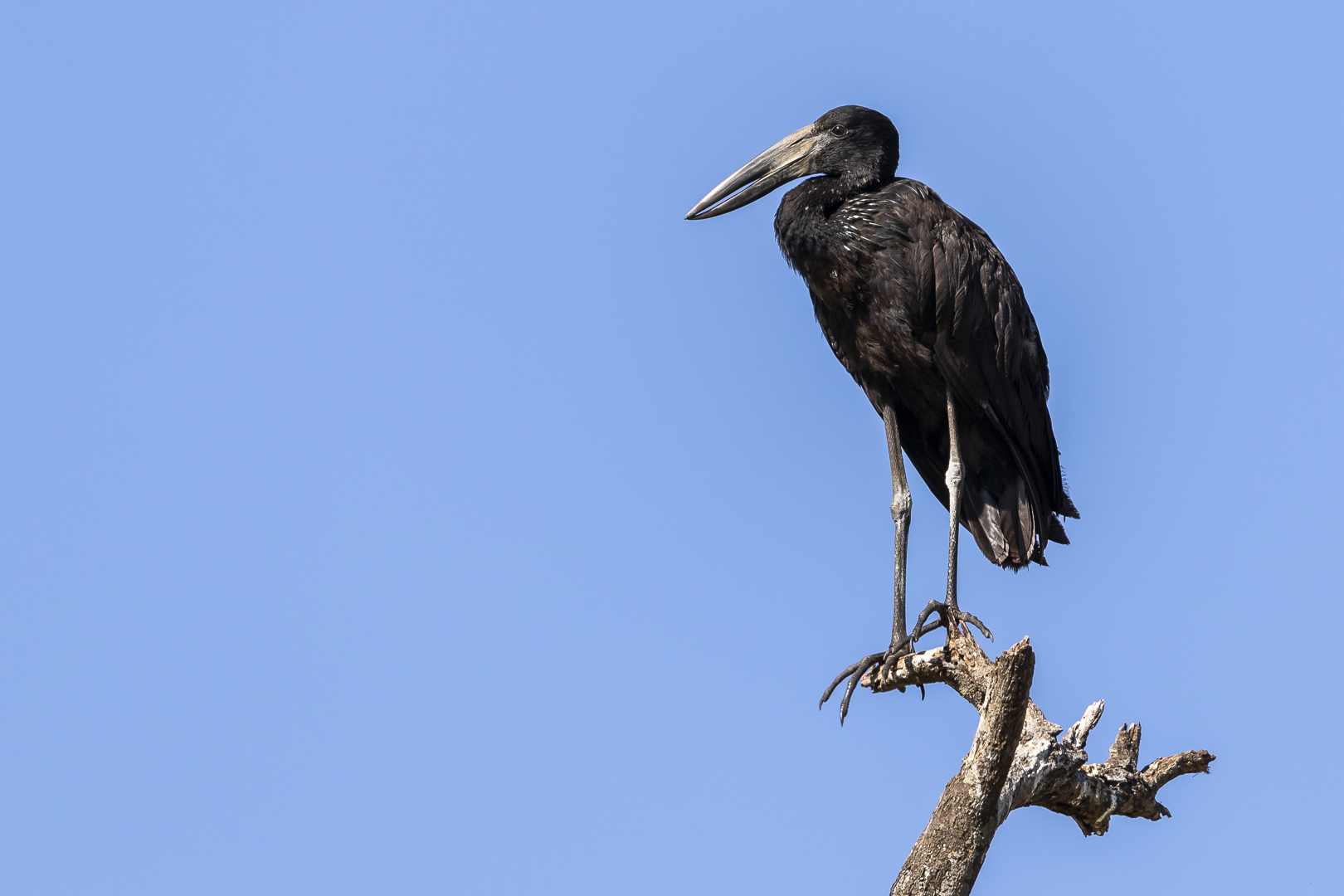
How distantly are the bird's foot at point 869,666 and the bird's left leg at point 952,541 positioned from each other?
0.07 m

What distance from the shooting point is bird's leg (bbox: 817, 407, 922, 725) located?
6922 mm

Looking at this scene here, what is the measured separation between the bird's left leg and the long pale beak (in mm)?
1583

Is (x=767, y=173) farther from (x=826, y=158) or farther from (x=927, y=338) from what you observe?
(x=927, y=338)

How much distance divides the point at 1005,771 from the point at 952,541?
2.16 metres

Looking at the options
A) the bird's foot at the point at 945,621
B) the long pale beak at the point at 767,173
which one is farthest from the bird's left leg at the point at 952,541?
the long pale beak at the point at 767,173

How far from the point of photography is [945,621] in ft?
22.7

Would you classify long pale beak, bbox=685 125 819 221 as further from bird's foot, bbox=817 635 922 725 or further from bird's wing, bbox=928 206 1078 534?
bird's foot, bbox=817 635 922 725

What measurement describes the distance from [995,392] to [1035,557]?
2.95 ft

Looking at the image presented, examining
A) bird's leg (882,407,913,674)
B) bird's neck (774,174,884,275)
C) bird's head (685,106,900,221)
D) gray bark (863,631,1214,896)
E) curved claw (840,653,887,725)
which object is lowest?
gray bark (863,631,1214,896)

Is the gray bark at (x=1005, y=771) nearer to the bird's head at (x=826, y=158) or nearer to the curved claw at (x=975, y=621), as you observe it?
the curved claw at (x=975, y=621)

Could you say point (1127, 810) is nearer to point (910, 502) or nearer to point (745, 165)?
point (910, 502)

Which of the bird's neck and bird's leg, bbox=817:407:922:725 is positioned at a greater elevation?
the bird's neck

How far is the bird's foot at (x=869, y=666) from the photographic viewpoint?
Answer: 22.6 ft

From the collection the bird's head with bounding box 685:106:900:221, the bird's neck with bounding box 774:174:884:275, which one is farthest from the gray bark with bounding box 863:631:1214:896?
the bird's head with bounding box 685:106:900:221
